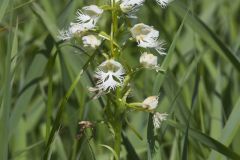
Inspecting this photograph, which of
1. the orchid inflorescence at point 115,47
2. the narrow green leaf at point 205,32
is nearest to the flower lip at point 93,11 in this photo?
the orchid inflorescence at point 115,47

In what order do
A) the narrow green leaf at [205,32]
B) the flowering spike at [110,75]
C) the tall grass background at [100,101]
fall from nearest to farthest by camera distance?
1. the flowering spike at [110,75]
2. the tall grass background at [100,101]
3. the narrow green leaf at [205,32]

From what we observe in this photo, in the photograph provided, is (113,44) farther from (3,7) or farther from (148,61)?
(3,7)

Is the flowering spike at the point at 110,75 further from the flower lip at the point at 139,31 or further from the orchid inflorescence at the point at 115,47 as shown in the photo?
the flower lip at the point at 139,31

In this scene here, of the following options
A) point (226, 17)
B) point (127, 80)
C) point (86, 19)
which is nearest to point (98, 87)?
point (127, 80)

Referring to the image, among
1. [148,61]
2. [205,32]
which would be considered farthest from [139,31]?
[205,32]

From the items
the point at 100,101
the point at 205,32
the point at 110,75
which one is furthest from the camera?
the point at 205,32

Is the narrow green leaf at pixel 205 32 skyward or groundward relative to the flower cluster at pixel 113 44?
groundward

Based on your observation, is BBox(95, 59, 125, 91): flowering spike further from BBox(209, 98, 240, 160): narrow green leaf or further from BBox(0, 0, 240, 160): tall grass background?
BBox(209, 98, 240, 160): narrow green leaf

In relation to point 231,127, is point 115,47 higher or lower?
higher
